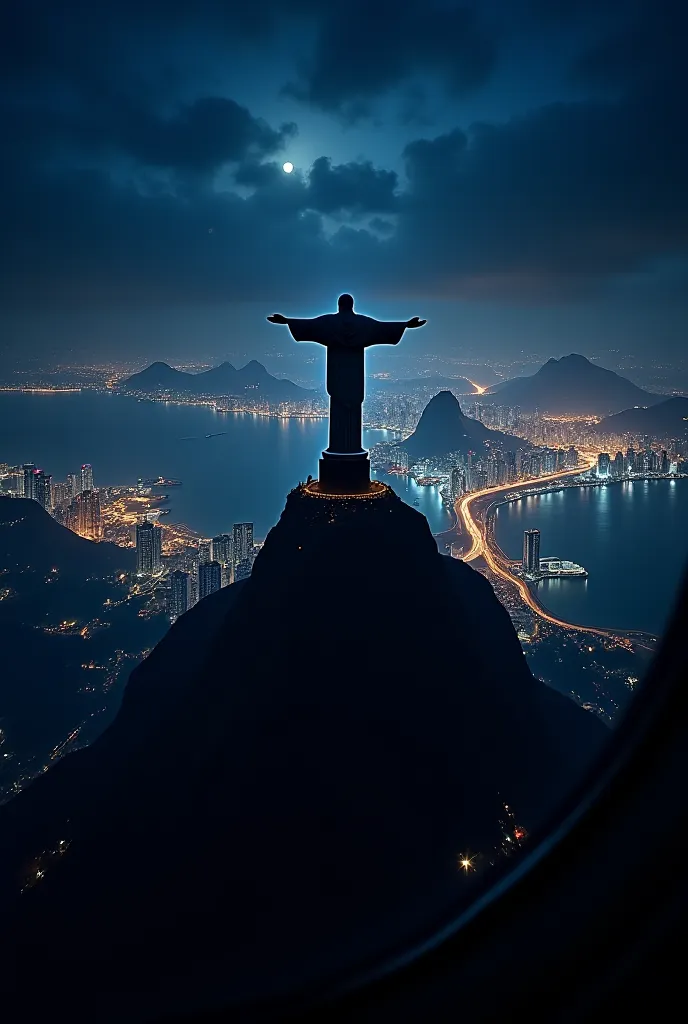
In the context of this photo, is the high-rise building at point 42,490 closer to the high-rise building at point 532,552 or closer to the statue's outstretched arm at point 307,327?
the high-rise building at point 532,552

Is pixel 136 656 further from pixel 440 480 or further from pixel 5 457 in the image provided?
pixel 5 457

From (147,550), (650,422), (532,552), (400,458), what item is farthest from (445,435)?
(147,550)

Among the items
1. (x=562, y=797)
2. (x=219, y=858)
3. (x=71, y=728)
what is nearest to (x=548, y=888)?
(x=562, y=797)

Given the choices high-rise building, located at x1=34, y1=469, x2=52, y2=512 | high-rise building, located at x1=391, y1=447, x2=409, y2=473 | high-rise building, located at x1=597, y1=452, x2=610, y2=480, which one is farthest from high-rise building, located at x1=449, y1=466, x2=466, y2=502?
high-rise building, located at x1=34, y1=469, x2=52, y2=512

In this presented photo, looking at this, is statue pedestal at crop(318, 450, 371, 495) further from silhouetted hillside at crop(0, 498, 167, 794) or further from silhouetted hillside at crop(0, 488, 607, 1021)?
silhouetted hillside at crop(0, 498, 167, 794)

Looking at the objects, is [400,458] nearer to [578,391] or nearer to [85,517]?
[578,391]
